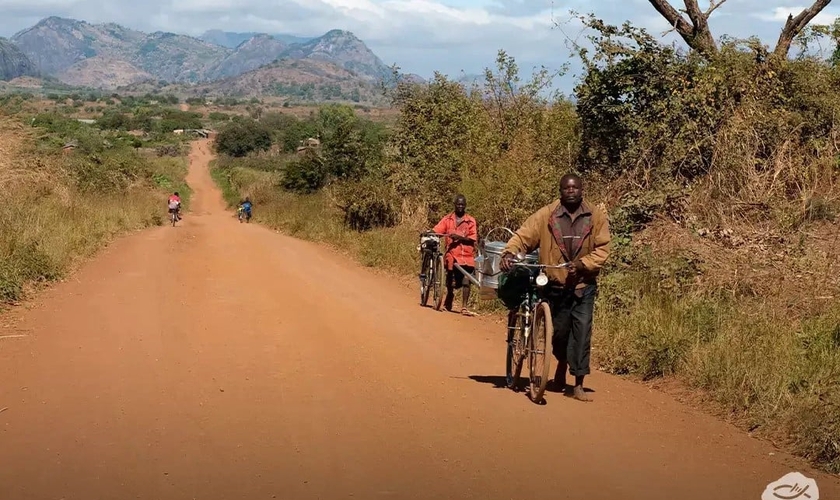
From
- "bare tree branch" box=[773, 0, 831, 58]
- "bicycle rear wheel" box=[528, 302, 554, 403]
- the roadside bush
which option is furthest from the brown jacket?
the roadside bush

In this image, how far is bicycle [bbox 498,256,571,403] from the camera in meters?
7.74

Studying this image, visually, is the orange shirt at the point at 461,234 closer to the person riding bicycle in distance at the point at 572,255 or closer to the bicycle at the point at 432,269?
the bicycle at the point at 432,269

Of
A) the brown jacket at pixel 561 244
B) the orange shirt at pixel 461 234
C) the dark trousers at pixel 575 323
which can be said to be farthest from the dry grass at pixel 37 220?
the dark trousers at pixel 575 323

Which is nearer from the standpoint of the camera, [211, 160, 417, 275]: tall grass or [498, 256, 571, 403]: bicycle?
[498, 256, 571, 403]: bicycle

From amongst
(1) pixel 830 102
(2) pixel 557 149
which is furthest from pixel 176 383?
(1) pixel 830 102

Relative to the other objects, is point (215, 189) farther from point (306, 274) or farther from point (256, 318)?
point (256, 318)

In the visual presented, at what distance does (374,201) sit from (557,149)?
9.39 m

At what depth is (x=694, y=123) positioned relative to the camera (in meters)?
14.5

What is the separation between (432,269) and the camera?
14.0m

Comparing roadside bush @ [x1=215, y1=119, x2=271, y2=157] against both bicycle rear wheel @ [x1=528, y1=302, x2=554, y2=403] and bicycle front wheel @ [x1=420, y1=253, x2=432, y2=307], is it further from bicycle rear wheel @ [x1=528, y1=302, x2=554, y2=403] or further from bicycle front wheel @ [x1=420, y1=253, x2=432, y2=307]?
bicycle rear wheel @ [x1=528, y1=302, x2=554, y2=403]

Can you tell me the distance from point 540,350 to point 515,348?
0.56 m

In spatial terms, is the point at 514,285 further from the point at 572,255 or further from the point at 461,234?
the point at 461,234

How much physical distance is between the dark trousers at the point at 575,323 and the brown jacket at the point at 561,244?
13cm

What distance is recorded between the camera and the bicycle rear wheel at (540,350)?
25.1ft
